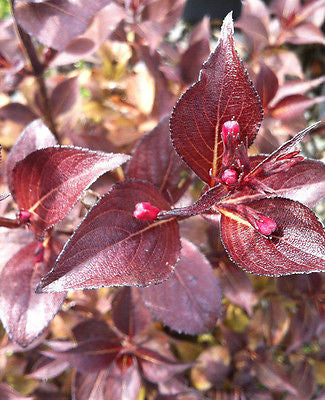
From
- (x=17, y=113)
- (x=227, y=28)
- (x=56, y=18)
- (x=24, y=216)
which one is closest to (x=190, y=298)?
(x=24, y=216)

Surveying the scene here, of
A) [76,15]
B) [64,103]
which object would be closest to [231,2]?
[64,103]

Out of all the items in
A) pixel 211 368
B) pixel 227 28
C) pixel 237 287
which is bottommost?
pixel 211 368

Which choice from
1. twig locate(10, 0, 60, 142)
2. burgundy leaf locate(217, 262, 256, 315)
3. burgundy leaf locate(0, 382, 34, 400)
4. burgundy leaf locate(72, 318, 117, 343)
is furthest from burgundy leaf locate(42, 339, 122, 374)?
twig locate(10, 0, 60, 142)

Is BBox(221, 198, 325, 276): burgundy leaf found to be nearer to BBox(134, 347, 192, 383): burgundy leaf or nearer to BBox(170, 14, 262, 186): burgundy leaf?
BBox(170, 14, 262, 186): burgundy leaf

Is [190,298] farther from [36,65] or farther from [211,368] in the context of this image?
[36,65]

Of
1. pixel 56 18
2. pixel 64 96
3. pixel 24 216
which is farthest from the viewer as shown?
pixel 64 96

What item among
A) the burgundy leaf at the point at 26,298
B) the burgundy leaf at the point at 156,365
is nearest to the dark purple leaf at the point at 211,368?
the burgundy leaf at the point at 156,365
